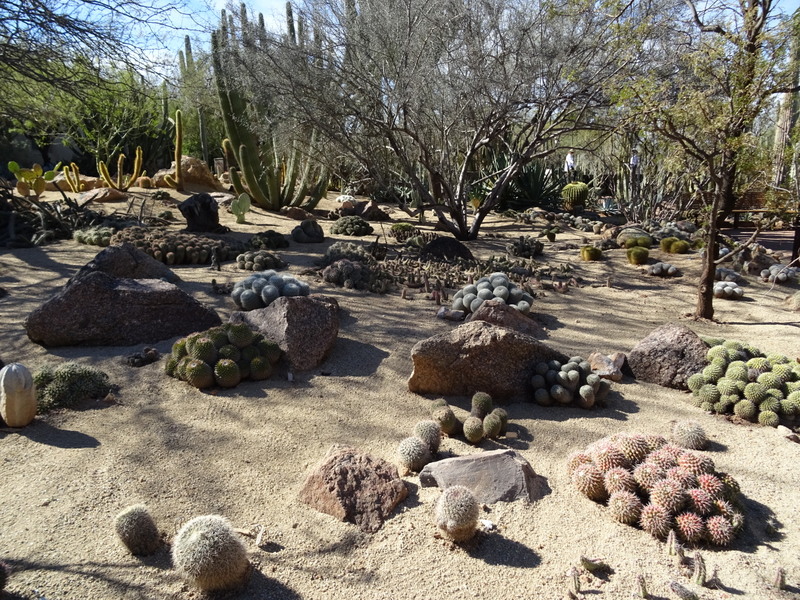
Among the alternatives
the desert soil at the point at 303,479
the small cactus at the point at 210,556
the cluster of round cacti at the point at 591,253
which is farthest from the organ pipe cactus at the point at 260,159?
the small cactus at the point at 210,556

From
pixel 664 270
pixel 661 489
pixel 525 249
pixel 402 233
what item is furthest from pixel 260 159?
pixel 661 489

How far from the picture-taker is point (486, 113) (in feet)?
37.4

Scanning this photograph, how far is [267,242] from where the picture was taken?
35.3 ft

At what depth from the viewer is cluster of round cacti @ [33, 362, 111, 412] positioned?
4555 mm

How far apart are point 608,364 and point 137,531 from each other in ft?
13.5

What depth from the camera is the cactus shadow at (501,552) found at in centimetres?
323

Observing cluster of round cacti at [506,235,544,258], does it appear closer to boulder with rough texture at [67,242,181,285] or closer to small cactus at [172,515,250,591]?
boulder with rough texture at [67,242,181,285]

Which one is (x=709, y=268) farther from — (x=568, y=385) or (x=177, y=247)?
(x=177, y=247)

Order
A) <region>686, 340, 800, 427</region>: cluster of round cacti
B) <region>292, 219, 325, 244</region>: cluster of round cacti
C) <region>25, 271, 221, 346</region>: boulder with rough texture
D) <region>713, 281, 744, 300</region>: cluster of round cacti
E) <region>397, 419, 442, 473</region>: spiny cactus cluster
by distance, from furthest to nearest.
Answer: <region>292, 219, 325, 244</region>: cluster of round cacti < <region>713, 281, 744, 300</region>: cluster of round cacti < <region>25, 271, 221, 346</region>: boulder with rough texture < <region>686, 340, 800, 427</region>: cluster of round cacti < <region>397, 419, 442, 473</region>: spiny cactus cluster

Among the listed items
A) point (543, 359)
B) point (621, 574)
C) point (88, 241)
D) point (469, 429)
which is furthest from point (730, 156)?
point (88, 241)

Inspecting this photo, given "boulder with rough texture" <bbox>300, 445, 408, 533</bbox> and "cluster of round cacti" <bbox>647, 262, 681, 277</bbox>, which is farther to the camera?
"cluster of round cacti" <bbox>647, 262, 681, 277</bbox>

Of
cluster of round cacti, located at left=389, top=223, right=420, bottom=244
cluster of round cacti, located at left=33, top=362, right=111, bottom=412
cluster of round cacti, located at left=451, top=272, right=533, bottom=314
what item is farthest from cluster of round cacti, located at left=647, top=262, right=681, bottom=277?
cluster of round cacti, located at left=33, top=362, right=111, bottom=412

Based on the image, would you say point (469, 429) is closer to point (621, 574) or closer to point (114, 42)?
point (621, 574)

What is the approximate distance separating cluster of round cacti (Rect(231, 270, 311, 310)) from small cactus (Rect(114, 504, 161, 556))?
3.60m
